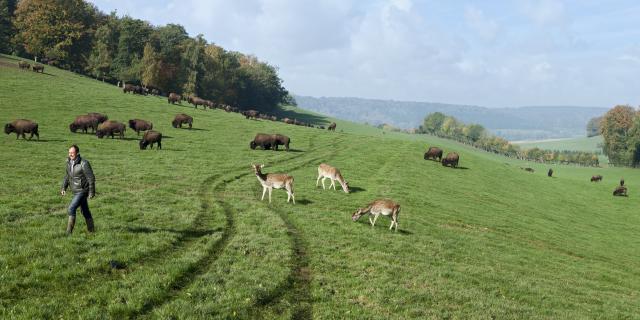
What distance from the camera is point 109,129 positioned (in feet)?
142

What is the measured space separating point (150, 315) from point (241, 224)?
901 cm

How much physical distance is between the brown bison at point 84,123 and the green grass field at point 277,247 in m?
1.84

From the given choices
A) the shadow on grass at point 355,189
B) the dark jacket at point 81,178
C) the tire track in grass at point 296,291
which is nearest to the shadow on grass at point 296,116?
the shadow on grass at point 355,189

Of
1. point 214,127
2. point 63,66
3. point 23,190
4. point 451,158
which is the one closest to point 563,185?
point 451,158

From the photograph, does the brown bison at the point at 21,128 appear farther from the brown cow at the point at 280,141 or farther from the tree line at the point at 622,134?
the tree line at the point at 622,134

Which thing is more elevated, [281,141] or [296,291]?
[281,141]

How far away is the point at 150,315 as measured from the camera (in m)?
11.5

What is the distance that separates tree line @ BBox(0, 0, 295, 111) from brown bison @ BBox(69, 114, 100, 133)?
52031mm

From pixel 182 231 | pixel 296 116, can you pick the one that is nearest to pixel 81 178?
pixel 182 231

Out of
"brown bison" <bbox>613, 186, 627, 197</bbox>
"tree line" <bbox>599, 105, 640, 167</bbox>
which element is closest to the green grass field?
"brown bison" <bbox>613, 186, 627, 197</bbox>

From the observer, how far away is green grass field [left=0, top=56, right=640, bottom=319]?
12906 millimetres

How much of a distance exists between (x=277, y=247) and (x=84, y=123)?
34811 mm

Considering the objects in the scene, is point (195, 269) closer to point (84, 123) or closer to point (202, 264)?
point (202, 264)

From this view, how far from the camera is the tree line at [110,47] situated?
9412cm
